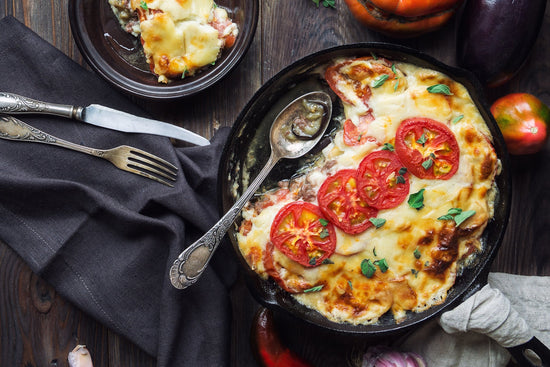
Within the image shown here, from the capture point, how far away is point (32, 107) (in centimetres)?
284

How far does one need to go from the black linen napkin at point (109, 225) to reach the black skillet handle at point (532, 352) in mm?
1440

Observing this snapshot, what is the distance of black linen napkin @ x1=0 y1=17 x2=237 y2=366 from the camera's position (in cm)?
282

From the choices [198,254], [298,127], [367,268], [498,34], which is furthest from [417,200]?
[198,254]

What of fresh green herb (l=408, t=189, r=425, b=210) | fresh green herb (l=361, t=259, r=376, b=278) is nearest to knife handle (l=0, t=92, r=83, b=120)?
fresh green herb (l=361, t=259, r=376, b=278)

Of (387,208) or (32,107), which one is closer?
(387,208)

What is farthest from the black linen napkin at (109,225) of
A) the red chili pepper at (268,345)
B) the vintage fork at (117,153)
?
the red chili pepper at (268,345)

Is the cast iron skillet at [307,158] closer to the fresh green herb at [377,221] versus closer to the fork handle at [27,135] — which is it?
the fresh green herb at [377,221]

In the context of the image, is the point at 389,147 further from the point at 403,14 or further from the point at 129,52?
the point at 129,52

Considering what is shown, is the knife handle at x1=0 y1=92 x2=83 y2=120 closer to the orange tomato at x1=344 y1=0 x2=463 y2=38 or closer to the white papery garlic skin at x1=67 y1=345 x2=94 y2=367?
the white papery garlic skin at x1=67 y1=345 x2=94 y2=367

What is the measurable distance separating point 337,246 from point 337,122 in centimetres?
68

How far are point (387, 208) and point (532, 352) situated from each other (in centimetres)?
102

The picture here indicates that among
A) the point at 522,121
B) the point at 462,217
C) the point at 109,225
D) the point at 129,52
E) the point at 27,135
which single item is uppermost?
the point at 129,52

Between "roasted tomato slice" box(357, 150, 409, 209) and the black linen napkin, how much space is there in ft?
2.67

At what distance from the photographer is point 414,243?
2607 mm
